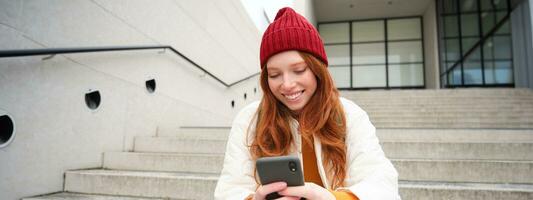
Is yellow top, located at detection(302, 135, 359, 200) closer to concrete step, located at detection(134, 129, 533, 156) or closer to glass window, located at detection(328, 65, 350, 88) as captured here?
concrete step, located at detection(134, 129, 533, 156)

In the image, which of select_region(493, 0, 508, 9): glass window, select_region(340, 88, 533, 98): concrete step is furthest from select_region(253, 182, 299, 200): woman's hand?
select_region(493, 0, 508, 9): glass window

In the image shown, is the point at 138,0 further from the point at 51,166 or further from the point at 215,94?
the point at 215,94

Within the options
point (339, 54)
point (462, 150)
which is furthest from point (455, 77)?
point (462, 150)

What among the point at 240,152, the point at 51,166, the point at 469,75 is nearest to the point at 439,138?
the point at 240,152

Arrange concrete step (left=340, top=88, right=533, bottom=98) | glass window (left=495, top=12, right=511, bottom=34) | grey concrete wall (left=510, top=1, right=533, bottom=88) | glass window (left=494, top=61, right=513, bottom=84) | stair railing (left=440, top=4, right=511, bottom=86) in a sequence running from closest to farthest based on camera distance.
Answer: concrete step (left=340, top=88, right=533, bottom=98)
grey concrete wall (left=510, top=1, right=533, bottom=88)
stair railing (left=440, top=4, right=511, bottom=86)
glass window (left=495, top=12, right=511, bottom=34)
glass window (left=494, top=61, right=513, bottom=84)

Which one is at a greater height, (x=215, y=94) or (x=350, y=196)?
(x=215, y=94)

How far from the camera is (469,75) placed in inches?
379

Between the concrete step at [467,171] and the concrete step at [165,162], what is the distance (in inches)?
53.4

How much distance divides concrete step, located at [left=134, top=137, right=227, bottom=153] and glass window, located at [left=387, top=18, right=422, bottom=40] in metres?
12.2

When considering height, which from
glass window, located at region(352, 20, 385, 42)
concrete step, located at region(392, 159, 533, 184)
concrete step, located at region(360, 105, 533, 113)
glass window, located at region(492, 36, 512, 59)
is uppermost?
glass window, located at region(352, 20, 385, 42)

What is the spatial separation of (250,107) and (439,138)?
2356 millimetres

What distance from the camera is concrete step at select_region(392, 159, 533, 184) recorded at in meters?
2.25

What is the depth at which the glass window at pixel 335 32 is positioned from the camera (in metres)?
14.0

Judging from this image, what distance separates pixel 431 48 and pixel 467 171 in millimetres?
11079
